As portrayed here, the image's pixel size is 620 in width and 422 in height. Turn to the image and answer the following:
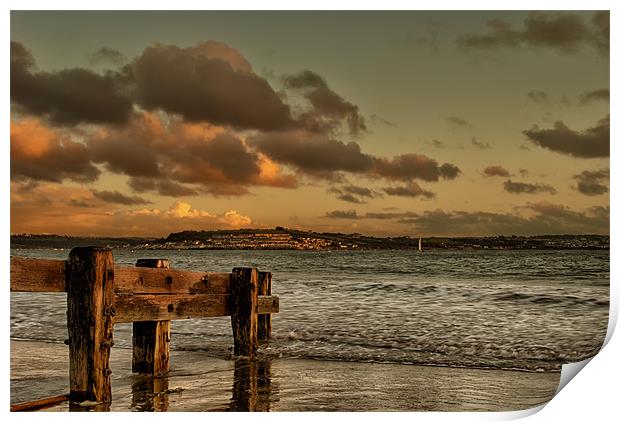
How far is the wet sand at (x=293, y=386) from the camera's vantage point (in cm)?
583

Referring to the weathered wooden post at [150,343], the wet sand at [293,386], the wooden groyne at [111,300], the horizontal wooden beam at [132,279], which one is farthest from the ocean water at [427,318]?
the weathered wooden post at [150,343]

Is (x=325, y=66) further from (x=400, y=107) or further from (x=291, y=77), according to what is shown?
(x=400, y=107)

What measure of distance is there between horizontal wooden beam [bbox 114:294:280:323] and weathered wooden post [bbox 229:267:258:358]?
0.17m

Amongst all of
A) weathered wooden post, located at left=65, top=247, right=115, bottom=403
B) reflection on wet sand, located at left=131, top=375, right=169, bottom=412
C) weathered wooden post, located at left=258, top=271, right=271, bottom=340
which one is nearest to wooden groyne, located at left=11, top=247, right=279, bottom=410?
weathered wooden post, located at left=65, top=247, right=115, bottom=403

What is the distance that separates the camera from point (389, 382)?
23.7 feet

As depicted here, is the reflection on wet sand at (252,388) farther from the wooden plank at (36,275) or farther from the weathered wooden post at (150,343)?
the wooden plank at (36,275)

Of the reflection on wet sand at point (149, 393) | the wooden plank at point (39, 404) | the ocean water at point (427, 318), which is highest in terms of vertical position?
the wooden plank at point (39, 404)

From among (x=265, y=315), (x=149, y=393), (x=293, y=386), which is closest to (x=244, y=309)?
(x=265, y=315)

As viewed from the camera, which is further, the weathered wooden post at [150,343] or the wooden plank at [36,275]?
the weathered wooden post at [150,343]

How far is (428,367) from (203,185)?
38619 mm

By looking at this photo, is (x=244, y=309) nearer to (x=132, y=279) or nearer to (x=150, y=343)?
(x=150, y=343)

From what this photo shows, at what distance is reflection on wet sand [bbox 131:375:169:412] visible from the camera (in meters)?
5.57

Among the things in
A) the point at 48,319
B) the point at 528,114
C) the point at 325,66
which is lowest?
the point at 48,319
